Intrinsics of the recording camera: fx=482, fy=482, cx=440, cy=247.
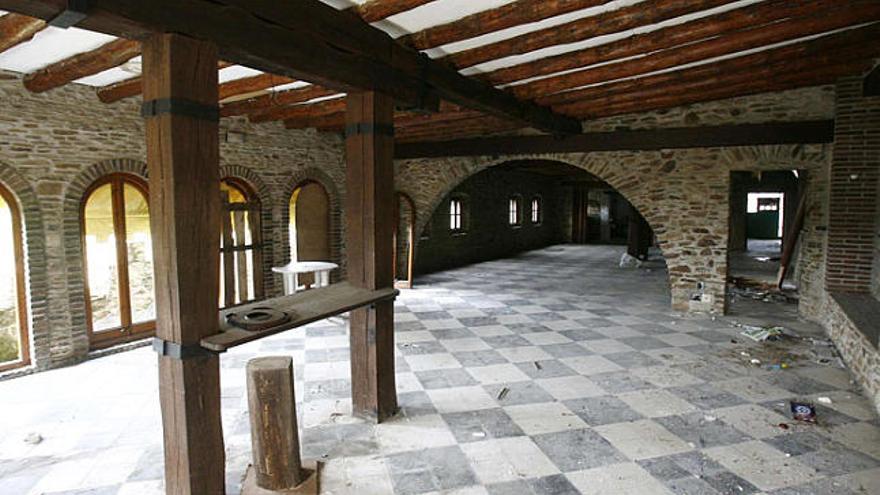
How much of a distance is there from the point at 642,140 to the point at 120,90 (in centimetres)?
645

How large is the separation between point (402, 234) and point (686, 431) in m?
6.96

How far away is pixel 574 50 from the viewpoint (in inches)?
172

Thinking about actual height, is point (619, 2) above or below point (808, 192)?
above

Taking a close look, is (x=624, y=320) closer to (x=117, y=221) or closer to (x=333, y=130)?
(x=333, y=130)

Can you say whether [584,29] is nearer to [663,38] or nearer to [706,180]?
[663,38]

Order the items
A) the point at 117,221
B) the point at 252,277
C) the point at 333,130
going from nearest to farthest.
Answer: the point at 117,221
the point at 252,277
the point at 333,130

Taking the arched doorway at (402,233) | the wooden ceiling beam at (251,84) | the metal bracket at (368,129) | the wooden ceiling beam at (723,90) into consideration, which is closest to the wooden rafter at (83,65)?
the wooden ceiling beam at (251,84)

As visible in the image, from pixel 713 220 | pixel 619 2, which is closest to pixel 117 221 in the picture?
pixel 619 2

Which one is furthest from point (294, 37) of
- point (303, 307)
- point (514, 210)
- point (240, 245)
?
point (514, 210)

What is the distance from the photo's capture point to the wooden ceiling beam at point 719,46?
3.88m

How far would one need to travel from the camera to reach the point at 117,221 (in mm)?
→ 5414

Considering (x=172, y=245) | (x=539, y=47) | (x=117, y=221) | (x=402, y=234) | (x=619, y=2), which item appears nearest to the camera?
(x=172, y=245)

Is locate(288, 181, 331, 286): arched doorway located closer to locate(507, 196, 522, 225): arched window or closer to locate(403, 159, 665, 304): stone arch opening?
locate(403, 159, 665, 304): stone arch opening

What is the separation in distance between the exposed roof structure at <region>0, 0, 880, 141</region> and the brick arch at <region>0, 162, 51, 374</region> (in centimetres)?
106
